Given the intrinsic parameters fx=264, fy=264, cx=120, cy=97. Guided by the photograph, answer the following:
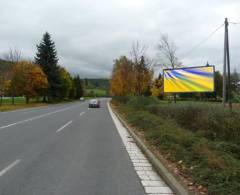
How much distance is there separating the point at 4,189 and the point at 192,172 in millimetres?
3618

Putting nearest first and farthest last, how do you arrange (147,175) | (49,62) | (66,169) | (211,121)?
(147,175) → (66,169) → (211,121) → (49,62)

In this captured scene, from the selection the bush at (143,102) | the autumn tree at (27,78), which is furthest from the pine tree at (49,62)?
the bush at (143,102)

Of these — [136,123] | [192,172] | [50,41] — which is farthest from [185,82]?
[50,41]

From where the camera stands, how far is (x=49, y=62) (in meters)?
57.3

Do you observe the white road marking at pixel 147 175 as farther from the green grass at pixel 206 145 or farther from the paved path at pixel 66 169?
the green grass at pixel 206 145

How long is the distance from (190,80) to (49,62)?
146ft

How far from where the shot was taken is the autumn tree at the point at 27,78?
47.7 m

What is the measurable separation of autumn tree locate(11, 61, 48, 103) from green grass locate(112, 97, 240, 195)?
40.0m

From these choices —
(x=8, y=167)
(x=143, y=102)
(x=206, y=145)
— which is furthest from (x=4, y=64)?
(x=206, y=145)

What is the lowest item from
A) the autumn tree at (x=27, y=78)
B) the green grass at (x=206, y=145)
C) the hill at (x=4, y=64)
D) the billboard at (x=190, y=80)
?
the green grass at (x=206, y=145)

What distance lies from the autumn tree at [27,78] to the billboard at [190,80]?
35071 millimetres

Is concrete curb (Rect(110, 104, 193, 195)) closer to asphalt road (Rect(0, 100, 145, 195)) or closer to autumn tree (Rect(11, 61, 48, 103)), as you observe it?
asphalt road (Rect(0, 100, 145, 195))

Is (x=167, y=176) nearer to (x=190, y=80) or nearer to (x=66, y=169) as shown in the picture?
(x=66, y=169)

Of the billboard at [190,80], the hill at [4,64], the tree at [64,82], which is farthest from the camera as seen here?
the tree at [64,82]
